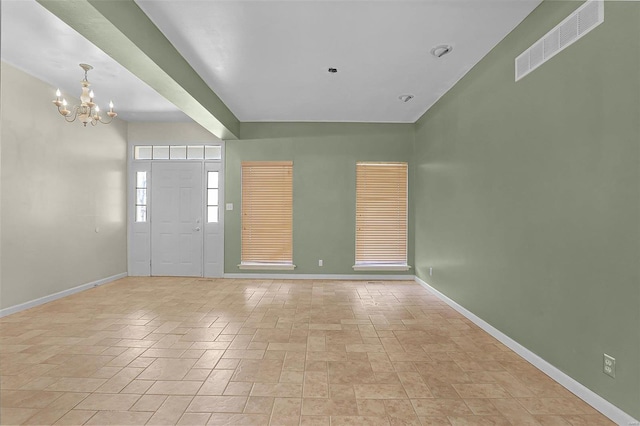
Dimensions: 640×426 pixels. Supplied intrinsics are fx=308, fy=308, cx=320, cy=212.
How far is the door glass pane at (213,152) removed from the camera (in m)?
5.95

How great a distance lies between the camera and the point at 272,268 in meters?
5.79

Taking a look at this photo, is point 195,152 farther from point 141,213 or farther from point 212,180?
point 141,213

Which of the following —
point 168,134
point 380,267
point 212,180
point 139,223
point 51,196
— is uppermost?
point 168,134

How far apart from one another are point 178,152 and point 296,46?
3.86 meters

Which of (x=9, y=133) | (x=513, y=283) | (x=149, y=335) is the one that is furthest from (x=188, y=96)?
(x=513, y=283)

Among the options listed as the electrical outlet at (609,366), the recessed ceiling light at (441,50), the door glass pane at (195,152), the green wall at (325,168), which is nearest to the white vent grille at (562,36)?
the recessed ceiling light at (441,50)

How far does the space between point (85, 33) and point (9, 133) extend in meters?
2.47

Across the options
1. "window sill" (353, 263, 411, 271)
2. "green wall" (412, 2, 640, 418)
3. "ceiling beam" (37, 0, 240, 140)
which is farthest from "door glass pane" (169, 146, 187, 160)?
"green wall" (412, 2, 640, 418)

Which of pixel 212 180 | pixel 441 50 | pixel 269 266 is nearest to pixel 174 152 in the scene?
pixel 212 180

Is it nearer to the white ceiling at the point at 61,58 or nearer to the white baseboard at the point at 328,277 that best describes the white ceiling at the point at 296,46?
the white ceiling at the point at 61,58

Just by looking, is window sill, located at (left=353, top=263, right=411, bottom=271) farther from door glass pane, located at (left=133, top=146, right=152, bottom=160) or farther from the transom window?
door glass pane, located at (left=133, top=146, right=152, bottom=160)

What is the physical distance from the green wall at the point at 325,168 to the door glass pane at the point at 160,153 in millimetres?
1569

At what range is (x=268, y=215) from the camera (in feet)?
19.2

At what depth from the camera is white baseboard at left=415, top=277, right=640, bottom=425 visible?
1867 millimetres
